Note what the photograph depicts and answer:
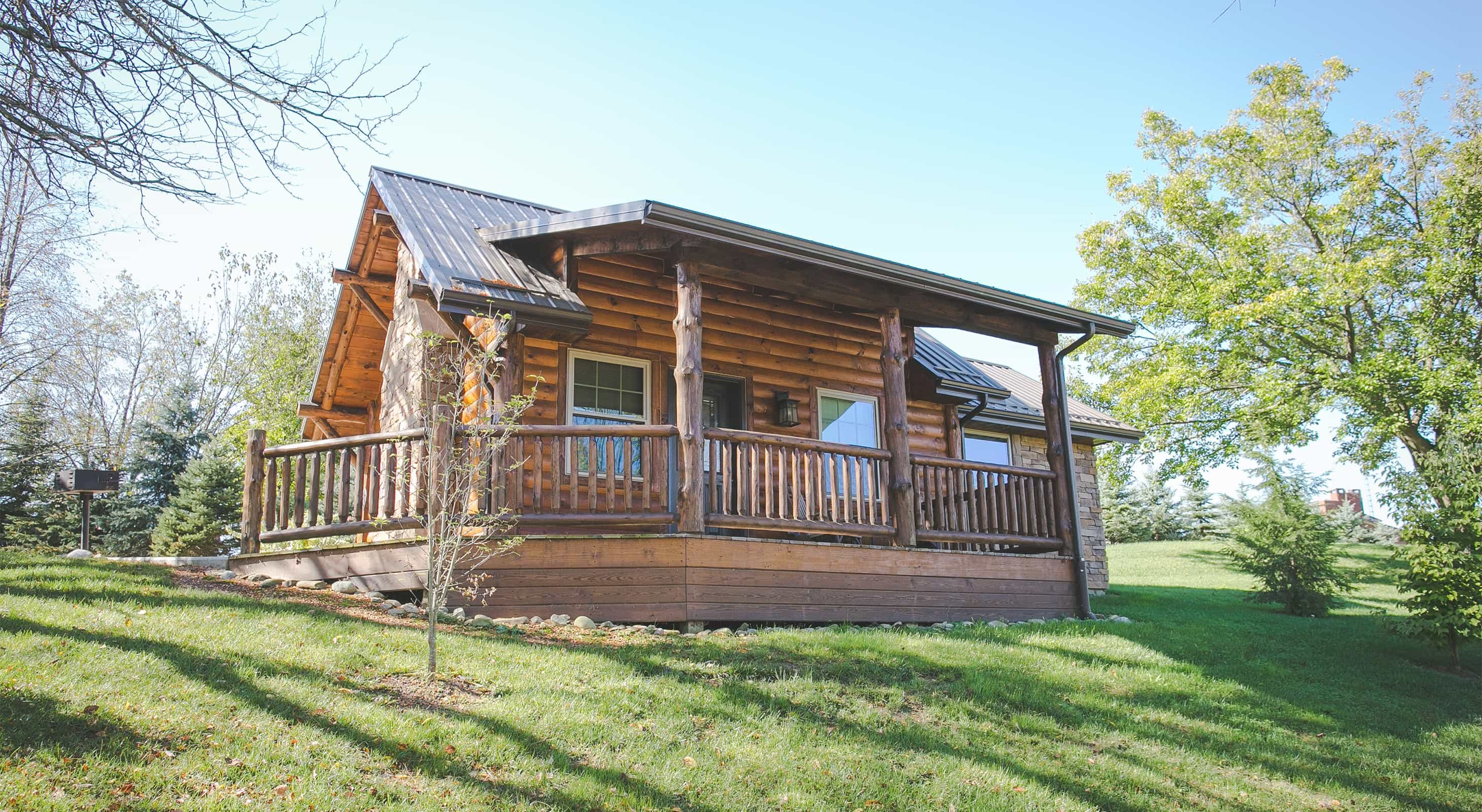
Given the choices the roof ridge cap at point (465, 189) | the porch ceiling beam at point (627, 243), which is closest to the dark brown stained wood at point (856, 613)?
the porch ceiling beam at point (627, 243)

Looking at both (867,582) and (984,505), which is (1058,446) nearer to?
(984,505)

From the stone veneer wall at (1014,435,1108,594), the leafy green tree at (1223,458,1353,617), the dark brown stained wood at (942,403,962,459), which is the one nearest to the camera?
the dark brown stained wood at (942,403,962,459)

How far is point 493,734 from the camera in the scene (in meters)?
4.96

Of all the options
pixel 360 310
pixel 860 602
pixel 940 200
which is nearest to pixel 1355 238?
pixel 940 200

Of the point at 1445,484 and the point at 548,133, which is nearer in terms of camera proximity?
the point at 548,133

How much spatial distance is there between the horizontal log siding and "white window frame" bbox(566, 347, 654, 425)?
1.6 inches

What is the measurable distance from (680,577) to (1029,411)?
9219 mm

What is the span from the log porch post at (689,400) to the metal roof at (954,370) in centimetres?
490

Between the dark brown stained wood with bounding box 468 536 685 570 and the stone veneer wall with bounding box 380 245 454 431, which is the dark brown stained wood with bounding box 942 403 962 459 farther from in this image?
the stone veneer wall with bounding box 380 245 454 431

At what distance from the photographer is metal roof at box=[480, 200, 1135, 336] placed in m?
8.61

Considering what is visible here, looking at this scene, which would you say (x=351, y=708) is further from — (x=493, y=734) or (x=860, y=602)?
(x=860, y=602)

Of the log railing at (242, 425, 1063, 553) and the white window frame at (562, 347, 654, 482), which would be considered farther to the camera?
the white window frame at (562, 347, 654, 482)

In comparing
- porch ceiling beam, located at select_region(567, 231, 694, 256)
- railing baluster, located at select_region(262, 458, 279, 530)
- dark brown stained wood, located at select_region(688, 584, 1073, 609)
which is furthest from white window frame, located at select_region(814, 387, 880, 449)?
railing baluster, located at select_region(262, 458, 279, 530)

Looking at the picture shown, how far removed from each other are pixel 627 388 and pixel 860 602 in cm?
358
